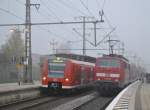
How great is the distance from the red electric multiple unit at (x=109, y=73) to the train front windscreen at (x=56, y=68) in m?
3.58

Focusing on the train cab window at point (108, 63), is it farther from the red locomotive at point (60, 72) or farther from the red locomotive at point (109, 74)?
the red locomotive at point (60, 72)

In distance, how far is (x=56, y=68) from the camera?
29703 millimetres

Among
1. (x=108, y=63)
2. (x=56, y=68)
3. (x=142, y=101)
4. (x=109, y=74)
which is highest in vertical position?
(x=108, y=63)

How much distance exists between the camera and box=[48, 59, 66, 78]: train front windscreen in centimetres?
2950

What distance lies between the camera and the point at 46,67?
29.9 metres

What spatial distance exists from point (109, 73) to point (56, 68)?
4631 millimetres

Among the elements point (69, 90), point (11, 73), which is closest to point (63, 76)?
point (69, 90)

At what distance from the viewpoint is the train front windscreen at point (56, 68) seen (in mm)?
29500

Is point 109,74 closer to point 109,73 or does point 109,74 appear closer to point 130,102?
point 109,73

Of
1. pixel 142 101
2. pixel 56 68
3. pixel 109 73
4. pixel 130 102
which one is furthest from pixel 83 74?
pixel 130 102

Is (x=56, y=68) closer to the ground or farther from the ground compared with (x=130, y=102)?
farther from the ground

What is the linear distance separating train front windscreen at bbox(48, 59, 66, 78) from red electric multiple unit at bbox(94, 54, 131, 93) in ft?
11.7

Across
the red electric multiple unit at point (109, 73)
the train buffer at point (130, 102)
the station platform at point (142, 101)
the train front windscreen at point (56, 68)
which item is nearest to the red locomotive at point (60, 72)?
the train front windscreen at point (56, 68)

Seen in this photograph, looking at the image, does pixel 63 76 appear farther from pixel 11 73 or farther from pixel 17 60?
pixel 11 73
